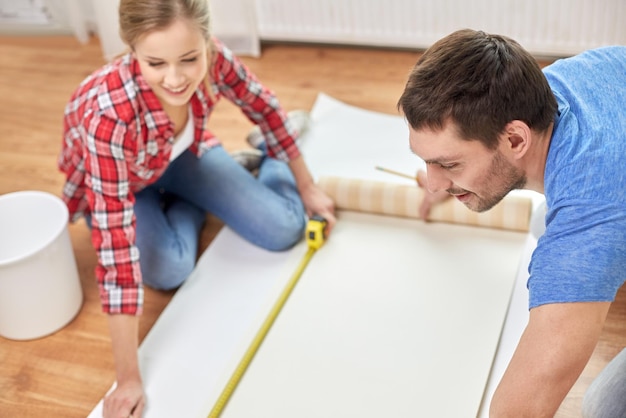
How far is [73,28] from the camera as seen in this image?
128 inches

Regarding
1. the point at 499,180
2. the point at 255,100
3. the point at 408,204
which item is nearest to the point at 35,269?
the point at 255,100

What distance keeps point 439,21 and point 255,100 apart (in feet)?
3.21

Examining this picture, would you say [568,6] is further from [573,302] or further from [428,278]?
[573,302]

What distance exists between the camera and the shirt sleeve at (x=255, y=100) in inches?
80.7

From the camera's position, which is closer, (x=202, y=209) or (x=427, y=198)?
(x=427, y=198)

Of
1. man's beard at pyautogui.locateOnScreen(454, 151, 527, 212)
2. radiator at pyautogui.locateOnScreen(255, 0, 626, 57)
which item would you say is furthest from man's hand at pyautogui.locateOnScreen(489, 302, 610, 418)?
radiator at pyautogui.locateOnScreen(255, 0, 626, 57)

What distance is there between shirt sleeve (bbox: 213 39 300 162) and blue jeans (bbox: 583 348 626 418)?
1000 mm

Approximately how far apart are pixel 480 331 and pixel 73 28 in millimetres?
2181

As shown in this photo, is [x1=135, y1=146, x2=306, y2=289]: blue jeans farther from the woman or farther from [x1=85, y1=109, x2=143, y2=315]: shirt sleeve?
[x1=85, y1=109, x2=143, y2=315]: shirt sleeve

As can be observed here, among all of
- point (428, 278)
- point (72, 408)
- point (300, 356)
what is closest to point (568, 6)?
point (428, 278)

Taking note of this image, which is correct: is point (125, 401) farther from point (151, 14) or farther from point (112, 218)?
point (151, 14)

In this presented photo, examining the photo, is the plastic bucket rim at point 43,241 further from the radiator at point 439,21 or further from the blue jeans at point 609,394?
the radiator at point 439,21

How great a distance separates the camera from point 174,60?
173 cm

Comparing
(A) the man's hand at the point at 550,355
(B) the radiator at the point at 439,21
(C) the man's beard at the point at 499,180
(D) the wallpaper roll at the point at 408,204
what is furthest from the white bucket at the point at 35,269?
(B) the radiator at the point at 439,21
